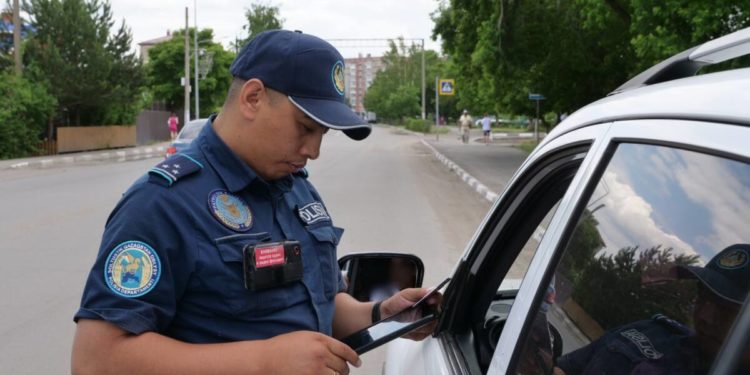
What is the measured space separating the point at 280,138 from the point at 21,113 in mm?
23874

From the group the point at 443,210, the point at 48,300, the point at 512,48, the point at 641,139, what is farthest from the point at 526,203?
the point at 512,48

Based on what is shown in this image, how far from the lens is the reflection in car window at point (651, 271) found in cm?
98

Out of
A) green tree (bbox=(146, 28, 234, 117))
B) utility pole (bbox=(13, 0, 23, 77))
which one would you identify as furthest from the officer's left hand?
green tree (bbox=(146, 28, 234, 117))

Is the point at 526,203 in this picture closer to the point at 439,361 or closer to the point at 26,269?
the point at 439,361

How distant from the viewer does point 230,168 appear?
5.41 ft

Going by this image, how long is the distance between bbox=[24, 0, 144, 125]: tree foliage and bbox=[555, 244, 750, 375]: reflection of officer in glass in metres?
26.1

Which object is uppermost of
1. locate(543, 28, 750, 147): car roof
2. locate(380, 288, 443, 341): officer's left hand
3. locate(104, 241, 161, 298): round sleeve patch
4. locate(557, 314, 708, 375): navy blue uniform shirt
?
locate(543, 28, 750, 147): car roof

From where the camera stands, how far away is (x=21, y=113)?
22688 mm

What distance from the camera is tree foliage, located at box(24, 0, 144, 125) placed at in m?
24.9

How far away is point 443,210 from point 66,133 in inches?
767

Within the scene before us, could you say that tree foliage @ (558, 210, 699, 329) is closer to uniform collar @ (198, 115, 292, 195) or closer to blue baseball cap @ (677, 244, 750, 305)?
blue baseball cap @ (677, 244, 750, 305)

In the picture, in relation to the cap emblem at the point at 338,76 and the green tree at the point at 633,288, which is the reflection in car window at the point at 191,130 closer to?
the cap emblem at the point at 338,76

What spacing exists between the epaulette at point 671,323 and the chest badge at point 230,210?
0.86m

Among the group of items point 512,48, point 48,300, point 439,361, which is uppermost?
point 512,48
